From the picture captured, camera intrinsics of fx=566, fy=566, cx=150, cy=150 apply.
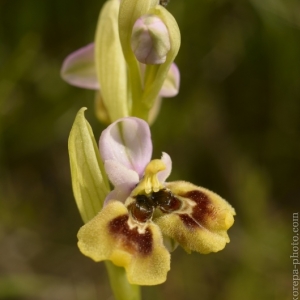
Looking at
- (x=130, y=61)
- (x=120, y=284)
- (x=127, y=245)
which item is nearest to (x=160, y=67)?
(x=130, y=61)

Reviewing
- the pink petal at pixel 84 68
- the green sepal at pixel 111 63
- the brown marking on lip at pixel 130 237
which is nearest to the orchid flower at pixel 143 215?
the brown marking on lip at pixel 130 237

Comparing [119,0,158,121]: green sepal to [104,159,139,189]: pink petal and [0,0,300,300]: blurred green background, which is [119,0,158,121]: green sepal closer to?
[104,159,139,189]: pink petal

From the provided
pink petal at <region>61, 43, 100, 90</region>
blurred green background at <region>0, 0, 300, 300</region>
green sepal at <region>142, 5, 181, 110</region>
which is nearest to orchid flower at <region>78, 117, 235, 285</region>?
green sepal at <region>142, 5, 181, 110</region>

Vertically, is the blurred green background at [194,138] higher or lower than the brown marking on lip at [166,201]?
lower

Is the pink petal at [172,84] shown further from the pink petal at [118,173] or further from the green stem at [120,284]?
the green stem at [120,284]

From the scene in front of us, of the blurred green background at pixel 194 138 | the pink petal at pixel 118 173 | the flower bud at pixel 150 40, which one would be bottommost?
the blurred green background at pixel 194 138

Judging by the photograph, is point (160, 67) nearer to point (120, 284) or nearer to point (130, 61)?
point (130, 61)
